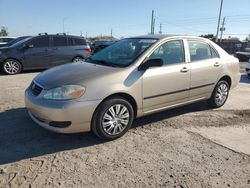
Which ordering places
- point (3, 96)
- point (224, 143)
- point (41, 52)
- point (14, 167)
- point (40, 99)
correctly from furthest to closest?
point (41, 52), point (3, 96), point (224, 143), point (40, 99), point (14, 167)

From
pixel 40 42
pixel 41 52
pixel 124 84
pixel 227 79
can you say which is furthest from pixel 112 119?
pixel 40 42

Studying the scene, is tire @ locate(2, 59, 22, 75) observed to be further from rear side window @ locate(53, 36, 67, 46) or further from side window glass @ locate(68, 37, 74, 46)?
side window glass @ locate(68, 37, 74, 46)

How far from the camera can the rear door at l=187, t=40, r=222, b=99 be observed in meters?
5.27

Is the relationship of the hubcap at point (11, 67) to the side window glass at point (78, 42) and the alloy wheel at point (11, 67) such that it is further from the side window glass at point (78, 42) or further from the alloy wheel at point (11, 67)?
the side window glass at point (78, 42)

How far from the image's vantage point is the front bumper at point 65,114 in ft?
12.4

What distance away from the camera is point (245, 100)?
22.5ft

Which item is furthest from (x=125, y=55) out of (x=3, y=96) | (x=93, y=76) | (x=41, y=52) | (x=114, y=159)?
(x=41, y=52)

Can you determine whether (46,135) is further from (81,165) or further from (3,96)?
(3,96)

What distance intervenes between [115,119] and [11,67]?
7762 millimetres

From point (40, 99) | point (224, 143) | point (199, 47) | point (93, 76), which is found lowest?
point (224, 143)

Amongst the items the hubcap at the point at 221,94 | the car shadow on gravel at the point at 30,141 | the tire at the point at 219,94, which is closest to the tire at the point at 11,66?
the car shadow on gravel at the point at 30,141

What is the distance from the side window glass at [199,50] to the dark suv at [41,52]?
7415 mm

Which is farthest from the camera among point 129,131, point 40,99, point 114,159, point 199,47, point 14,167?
point 199,47

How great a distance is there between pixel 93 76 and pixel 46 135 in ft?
4.09
